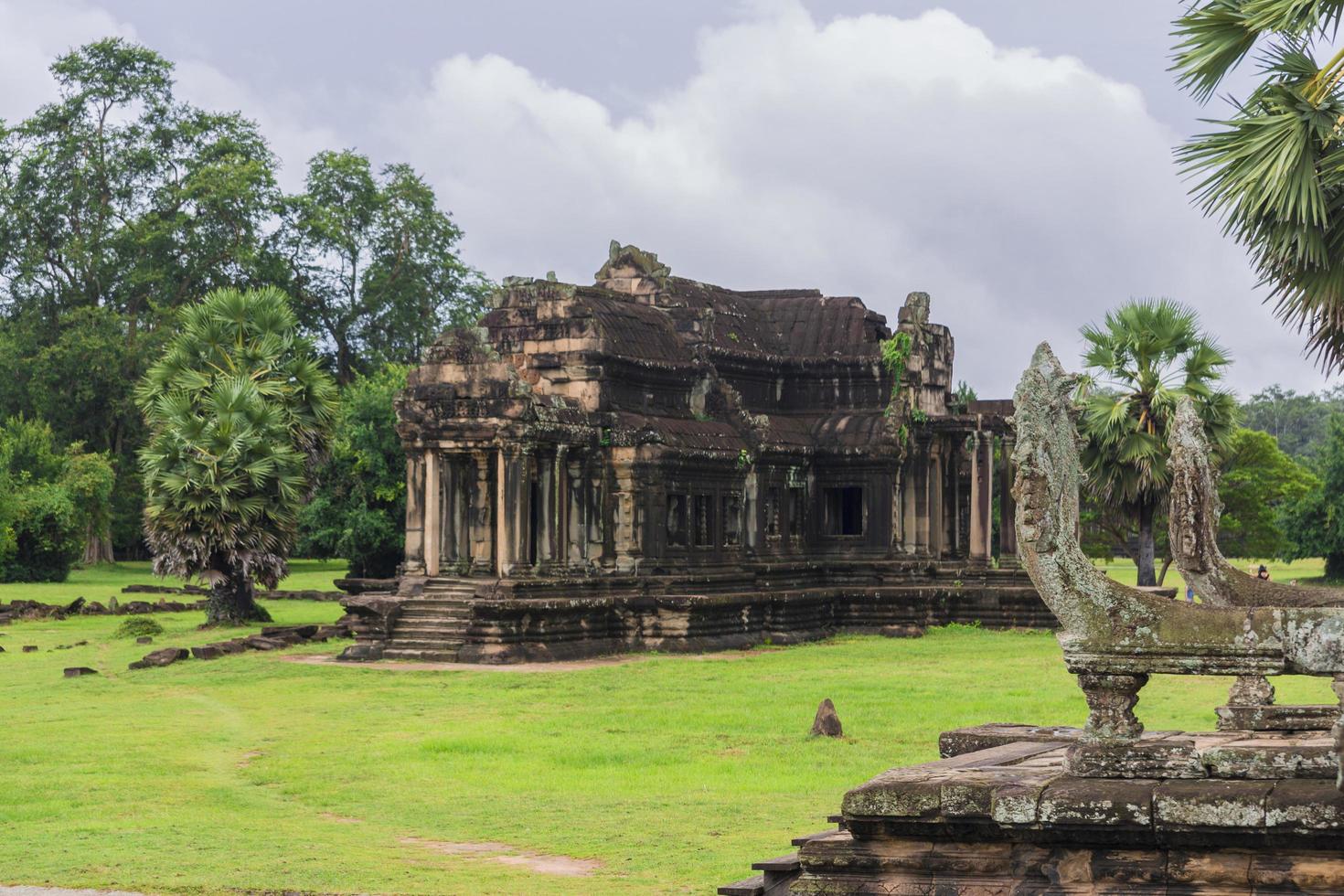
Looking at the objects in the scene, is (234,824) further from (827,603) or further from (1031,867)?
(827,603)

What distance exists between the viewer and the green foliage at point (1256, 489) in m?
59.8

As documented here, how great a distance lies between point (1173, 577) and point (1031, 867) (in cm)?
5714

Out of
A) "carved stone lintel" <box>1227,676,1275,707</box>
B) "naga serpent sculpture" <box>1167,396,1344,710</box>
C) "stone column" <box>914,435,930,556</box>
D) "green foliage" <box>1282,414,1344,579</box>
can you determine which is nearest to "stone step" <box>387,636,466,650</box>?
"stone column" <box>914,435,930,556</box>

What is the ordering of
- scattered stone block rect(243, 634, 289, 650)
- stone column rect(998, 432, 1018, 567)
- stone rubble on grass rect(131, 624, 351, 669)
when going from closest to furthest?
1. stone rubble on grass rect(131, 624, 351, 669)
2. scattered stone block rect(243, 634, 289, 650)
3. stone column rect(998, 432, 1018, 567)

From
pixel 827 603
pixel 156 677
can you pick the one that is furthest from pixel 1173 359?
pixel 156 677

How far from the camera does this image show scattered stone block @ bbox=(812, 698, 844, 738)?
19.3m

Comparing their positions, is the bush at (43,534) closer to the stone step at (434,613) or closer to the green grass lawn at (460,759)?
the green grass lawn at (460,759)

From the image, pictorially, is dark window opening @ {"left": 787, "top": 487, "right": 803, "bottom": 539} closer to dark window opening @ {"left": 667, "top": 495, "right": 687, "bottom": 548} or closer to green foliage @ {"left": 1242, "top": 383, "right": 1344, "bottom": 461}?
dark window opening @ {"left": 667, "top": 495, "right": 687, "bottom": 548}

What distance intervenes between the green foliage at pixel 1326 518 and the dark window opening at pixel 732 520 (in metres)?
25.4

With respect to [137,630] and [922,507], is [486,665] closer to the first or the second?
[137,630]

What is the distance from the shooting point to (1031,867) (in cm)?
839

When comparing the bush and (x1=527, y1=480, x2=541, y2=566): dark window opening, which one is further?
the bush

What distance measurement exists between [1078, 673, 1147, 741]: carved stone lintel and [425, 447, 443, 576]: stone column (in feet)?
73.1

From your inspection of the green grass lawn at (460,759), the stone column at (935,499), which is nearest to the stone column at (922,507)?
the stone column at (935,499)
